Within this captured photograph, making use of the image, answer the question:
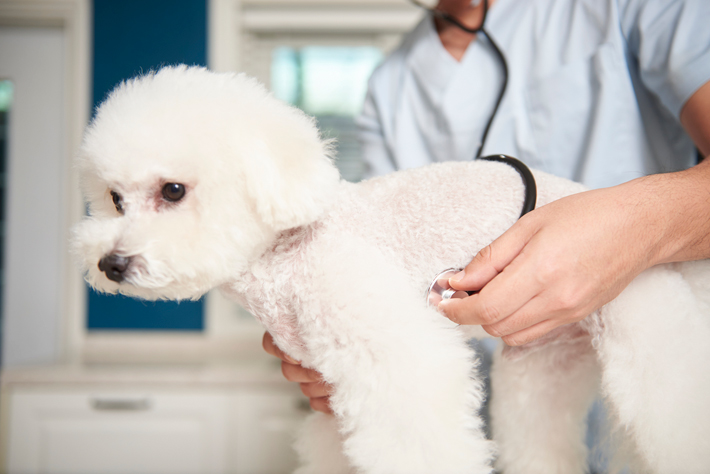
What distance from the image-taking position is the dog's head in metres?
0.45

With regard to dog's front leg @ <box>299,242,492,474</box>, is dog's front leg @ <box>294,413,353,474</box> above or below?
below

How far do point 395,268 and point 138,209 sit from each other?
0.30 metres

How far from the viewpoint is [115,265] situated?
0.44 metres

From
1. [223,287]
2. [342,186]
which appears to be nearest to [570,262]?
[342,186]

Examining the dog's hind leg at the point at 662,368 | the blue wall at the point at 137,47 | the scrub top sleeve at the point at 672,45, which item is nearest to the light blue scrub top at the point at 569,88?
the scrub top sleeve at the point at 672,45

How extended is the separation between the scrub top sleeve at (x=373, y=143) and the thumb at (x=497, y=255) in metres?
0.50

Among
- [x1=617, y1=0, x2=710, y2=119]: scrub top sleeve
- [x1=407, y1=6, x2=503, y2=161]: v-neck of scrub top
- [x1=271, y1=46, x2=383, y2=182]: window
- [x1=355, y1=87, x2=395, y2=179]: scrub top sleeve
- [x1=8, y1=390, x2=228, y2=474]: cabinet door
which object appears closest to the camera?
[x1=617, y1=0, x2=710, y2=119]: scrub top sleeve

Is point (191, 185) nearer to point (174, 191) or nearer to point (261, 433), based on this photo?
point (174, 191)

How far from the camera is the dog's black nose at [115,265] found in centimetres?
44

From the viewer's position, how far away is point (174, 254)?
1.49ft

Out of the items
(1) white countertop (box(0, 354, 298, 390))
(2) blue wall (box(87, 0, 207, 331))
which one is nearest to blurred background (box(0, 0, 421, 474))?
(2) blue wall (box(87, 0, 207, 331))

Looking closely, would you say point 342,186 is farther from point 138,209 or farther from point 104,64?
point 104,64

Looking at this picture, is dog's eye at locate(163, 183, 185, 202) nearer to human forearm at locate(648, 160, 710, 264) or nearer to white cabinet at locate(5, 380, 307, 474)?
human forearm at locate(648, 160, 710, 264)

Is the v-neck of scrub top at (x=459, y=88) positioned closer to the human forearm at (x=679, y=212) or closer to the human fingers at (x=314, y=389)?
the human forearm at (x=679, y=212)
